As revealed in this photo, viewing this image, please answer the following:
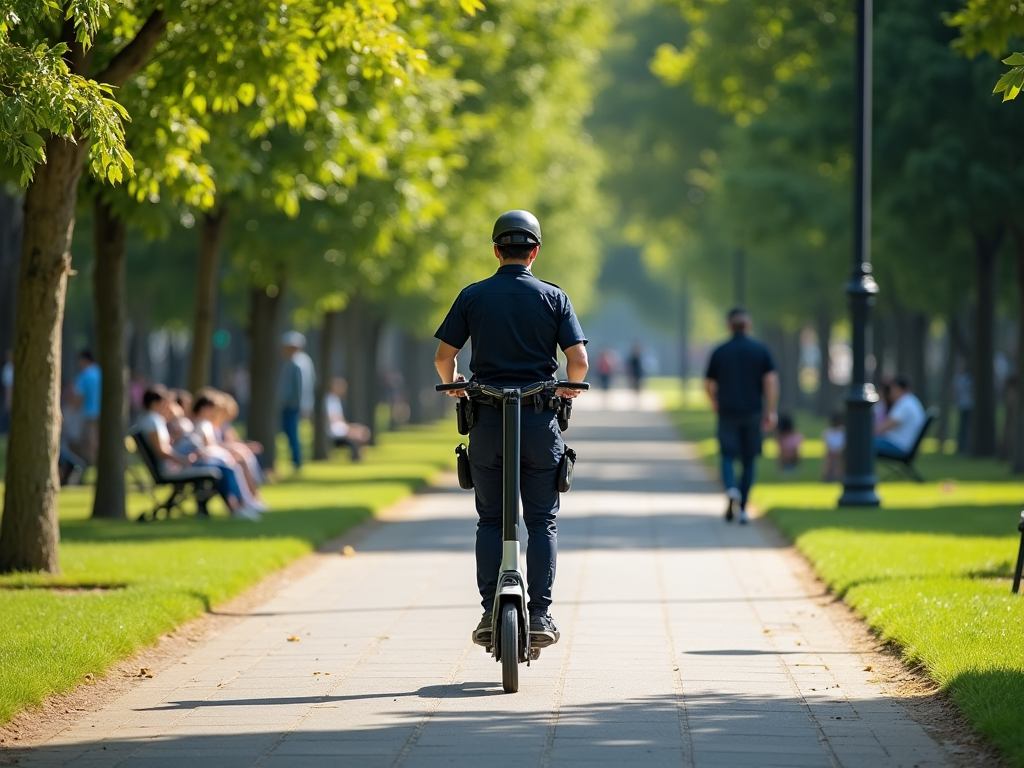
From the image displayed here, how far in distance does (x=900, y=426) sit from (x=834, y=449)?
4.25 ft

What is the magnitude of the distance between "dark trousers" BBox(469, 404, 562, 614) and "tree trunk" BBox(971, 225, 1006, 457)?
18999 mm

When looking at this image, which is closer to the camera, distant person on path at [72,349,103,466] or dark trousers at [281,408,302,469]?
distant person on path at [72,349,103,466]

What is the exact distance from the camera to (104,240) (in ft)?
52.9

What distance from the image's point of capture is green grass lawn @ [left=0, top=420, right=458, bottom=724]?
330 inches

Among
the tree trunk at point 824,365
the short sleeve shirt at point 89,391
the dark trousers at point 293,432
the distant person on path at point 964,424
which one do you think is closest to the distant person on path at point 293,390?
the dark trousers at point 293,432

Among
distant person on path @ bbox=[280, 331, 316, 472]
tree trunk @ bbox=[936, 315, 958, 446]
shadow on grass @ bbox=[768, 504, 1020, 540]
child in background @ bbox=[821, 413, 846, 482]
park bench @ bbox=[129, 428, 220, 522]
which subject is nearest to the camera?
shadow on grass @ bbox=[768, 504, 1020, 540]

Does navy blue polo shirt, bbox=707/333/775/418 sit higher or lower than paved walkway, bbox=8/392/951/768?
higher

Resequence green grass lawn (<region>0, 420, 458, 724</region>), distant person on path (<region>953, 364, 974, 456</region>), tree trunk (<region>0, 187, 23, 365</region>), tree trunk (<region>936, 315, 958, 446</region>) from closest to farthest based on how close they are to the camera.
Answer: green grass lawn (<region>0, 420, 458, 724</region>) < tree trunk (<region>0, 187, 23, 365</region>) < distant person on path (<region>953, 364, 974, 456</region>) < tree trunk (<region>936, 315, 958, 446</region>)

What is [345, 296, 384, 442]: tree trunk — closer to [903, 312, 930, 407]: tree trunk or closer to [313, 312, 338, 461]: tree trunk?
[313, 312, 338, 461]: tree trunk

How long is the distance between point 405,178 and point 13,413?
756 centimetres

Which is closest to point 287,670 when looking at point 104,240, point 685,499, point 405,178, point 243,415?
point 104,240

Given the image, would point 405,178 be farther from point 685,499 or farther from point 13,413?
point 13,413

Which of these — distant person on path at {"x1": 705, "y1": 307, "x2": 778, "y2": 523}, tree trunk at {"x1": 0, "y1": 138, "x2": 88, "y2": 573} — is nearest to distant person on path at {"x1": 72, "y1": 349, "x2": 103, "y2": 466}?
distant person on path at {"x1": 705, "y1": 307, "x2": 778, "y2": 523}

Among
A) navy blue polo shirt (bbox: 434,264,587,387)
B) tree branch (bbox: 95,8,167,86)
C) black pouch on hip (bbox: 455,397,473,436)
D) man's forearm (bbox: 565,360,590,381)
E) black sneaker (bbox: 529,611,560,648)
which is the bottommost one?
black sneaker (bbox: 529,611,560,648)
